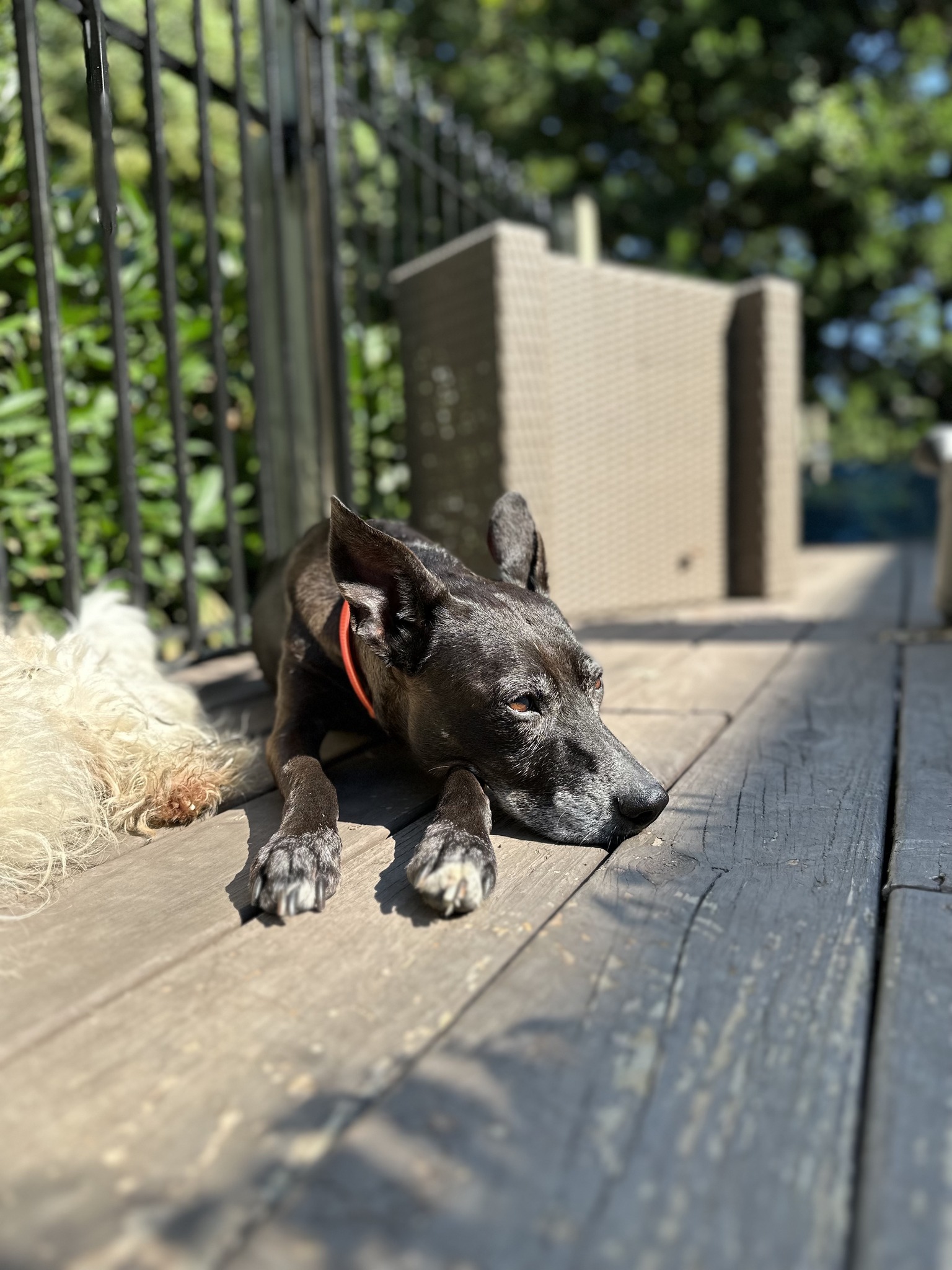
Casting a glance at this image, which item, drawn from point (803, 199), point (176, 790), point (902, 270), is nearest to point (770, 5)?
point (803, 199)

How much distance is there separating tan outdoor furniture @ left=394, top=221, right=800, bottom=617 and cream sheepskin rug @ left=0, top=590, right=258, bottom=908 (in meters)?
1.75

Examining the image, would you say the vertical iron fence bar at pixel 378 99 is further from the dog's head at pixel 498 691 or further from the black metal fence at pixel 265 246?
the dog's head at pixel 498 691

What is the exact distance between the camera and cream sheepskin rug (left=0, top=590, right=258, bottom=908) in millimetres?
1652

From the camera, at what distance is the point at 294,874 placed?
1.47 meters

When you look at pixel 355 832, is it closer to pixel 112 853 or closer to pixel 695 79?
pixel 112 853

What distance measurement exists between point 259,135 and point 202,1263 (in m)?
4.03

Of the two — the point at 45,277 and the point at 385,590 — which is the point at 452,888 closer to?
the point at 385,590

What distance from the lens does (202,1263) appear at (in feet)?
2.60

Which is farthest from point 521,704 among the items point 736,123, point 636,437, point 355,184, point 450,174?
point 736,123

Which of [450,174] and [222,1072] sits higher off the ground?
[450,174]

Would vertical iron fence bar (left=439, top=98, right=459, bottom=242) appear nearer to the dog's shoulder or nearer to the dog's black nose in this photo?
the dog's shoulder

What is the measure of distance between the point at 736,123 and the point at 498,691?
11.8 metres

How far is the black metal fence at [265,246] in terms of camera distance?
8.54ft

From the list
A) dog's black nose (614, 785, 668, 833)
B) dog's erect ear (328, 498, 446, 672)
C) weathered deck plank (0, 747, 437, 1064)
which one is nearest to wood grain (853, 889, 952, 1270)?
dog's black nose (614, 785, 668, 833)
